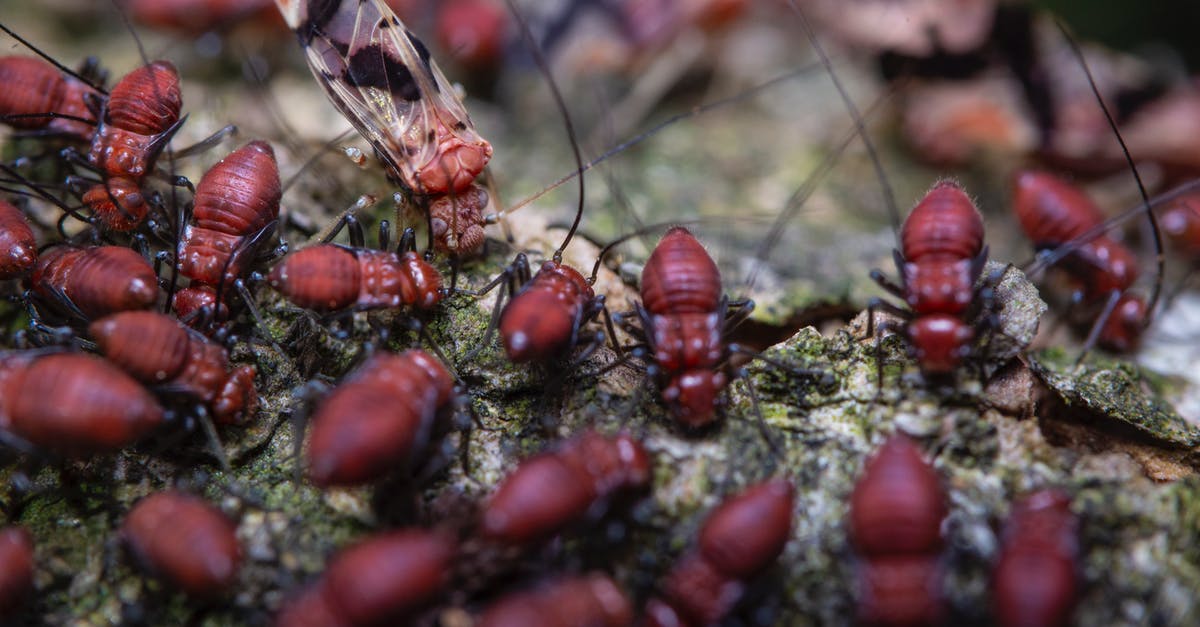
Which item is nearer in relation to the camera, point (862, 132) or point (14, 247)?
point (14, 247)

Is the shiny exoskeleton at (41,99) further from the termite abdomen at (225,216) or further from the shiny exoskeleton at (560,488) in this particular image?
the shiny exoskeleton at (560,488)

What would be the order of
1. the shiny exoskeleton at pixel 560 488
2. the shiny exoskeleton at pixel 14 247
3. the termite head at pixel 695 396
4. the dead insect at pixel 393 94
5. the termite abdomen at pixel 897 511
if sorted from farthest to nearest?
the dead insect at pixel 393 94 < the shiny exoskeleton at pixel 14 247 < the termite head at pixel 695 396 < the shiny exoskeleton at pixel 560 488 < the termite abdomen at pixel 897 511

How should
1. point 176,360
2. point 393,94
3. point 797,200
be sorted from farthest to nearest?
point 797,200 → point 393,94 → point 176,360

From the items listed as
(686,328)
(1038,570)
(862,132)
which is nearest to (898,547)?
(1038,570)

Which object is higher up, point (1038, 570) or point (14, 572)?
point (14, 572)

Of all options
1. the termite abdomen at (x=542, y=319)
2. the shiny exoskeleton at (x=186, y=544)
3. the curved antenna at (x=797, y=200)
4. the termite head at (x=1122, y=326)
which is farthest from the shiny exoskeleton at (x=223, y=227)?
the termite head at (x=1122, y=326)

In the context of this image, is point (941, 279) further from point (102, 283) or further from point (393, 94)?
point (102, 283)
